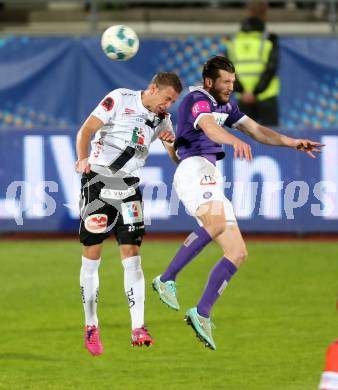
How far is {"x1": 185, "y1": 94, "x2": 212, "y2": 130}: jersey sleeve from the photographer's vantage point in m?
9.81

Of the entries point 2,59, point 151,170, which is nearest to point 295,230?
point 151,170

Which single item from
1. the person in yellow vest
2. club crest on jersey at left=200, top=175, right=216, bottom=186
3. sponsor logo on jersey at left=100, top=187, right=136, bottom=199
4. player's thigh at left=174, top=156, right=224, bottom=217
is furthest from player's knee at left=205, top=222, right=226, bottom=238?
the person in yellow vest

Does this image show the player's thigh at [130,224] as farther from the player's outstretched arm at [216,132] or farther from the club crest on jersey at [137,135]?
the player's outstretched arm at [216,132]

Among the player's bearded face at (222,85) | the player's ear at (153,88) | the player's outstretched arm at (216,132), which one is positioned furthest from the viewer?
the player's bearded face at (222,85)

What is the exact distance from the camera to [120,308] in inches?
514

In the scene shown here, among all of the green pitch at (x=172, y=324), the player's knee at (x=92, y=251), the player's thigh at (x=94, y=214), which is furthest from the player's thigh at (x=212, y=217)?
the green pitch at (x=172, y=324)

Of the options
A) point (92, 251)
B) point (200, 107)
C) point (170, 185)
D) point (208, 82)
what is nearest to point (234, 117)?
point (208, 82)

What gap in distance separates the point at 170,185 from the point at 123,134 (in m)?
6.37

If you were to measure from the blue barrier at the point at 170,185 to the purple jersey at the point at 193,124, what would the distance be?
229 inches

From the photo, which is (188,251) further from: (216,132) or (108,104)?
(108,104)

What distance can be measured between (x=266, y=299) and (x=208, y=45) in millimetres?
5999

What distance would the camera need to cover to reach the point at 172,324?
12320 millimetres

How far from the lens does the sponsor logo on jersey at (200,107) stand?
9.82m

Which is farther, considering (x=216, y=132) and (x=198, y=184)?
(x=198, y=184)
